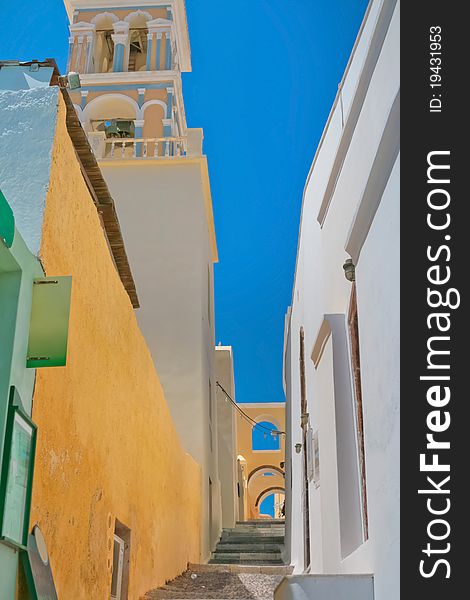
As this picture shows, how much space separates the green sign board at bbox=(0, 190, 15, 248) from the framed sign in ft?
2.02

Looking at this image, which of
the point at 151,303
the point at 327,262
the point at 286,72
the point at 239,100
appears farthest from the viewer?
the point at 239,100

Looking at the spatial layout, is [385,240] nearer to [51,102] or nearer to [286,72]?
[51,102]

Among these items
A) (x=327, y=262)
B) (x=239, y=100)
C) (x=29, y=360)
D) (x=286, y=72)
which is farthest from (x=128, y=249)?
(x=239, y=100)

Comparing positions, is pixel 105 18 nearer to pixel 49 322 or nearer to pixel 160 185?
pixel 160 185

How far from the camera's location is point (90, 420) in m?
4.43

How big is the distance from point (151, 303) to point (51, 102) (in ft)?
25.7

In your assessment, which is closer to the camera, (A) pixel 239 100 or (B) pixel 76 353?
(B) pixel 76 353

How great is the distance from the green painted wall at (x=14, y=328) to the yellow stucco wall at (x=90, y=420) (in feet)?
0.60

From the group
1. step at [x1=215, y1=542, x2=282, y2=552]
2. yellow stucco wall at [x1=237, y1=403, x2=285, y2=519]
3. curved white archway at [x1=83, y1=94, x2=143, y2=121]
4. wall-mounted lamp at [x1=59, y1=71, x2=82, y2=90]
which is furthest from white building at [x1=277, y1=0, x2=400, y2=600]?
yellow stucco wall at [x1=237, y1=403, x2=285, y2=519]

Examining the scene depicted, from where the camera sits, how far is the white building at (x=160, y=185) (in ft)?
37.6

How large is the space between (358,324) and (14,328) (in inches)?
80.5

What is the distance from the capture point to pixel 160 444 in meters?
7.18

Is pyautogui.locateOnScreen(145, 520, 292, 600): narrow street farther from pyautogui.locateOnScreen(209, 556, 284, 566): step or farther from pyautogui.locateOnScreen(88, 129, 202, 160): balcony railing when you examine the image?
pyautogui.locateOnScreen(88, 129, 202, 160): balcony railing

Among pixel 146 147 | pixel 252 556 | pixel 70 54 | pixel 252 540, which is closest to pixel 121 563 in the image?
pixel 252 556
